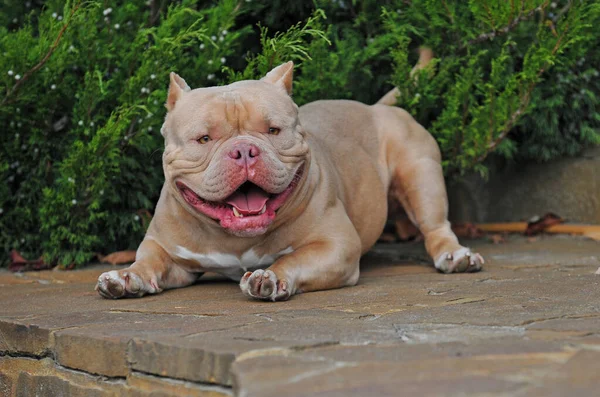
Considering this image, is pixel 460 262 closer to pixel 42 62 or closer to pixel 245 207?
pixel 245 207

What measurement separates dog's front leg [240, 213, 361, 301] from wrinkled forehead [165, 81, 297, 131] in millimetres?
582

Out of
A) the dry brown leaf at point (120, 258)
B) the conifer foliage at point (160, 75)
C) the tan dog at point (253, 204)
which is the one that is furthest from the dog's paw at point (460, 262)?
the dry brown leaf at point (120, 258)

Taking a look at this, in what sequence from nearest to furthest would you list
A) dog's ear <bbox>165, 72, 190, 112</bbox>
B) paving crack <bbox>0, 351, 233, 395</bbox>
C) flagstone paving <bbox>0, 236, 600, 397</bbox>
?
flagstone paving <bbox>0, 236, 600, 397</bbox> < paving crack <bbox>0, 351, 233, 395</bbox> < dog's ear <bbox>165, 72, 190, 112</bbox>

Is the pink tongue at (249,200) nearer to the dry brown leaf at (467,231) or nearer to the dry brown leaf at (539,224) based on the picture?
the dry brown leaf at (467,231)

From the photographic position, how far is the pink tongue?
393 cm

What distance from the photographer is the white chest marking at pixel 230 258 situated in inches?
167

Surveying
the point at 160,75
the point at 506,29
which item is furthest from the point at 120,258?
the point at 506,29

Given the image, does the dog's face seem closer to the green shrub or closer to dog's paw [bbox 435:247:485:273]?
dog's paw [bbox 435:247:485:273]

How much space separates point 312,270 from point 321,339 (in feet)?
4.23

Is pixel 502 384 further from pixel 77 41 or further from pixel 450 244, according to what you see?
pixel 77 41

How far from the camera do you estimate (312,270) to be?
4.05 m

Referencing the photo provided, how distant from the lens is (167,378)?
285 centimetres

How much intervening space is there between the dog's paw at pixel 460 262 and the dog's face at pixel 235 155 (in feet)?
3.62

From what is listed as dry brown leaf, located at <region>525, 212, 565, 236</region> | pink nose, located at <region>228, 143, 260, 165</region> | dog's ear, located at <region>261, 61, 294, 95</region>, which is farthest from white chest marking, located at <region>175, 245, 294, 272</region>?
dry brown leaf, located at <region>525, 212, 565, 236</region>
